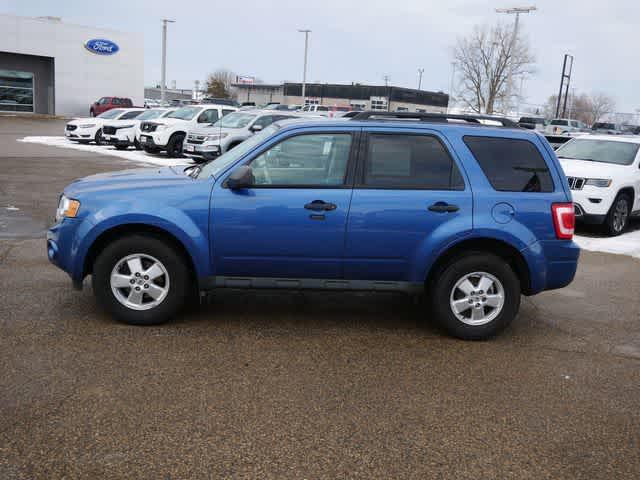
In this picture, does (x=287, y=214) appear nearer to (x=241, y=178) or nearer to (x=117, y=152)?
(x=241, y=178)

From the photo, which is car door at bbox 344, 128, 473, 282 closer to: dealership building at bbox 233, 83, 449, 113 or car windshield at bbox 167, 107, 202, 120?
car windshield at bbox 167, 107, 202, 120

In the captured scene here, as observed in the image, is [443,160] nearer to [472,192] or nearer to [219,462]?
[472,192]

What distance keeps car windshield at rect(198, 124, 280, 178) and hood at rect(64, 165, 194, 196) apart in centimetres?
18

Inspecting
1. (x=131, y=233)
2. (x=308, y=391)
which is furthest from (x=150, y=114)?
(x=308, y=391)

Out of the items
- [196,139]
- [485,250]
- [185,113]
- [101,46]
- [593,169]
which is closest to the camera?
[485,250]

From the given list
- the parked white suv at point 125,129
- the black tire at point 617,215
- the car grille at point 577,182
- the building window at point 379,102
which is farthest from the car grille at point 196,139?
the building window at point 379,102

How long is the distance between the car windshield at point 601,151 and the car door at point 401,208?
7979mm

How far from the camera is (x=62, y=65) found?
1895 inches

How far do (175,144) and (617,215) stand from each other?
14.1 m

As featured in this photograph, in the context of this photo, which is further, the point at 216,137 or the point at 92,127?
the point at 92,127

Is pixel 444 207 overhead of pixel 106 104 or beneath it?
beneath

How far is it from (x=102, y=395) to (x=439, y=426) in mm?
2109

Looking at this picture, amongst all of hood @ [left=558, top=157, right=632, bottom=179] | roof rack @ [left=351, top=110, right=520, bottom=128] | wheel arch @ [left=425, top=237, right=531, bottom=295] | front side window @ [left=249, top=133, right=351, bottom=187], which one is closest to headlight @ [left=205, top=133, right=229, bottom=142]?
hood @ [left=558, top=157, right=632, bottom=179]

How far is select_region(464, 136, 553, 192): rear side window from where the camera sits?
5.57 meters
